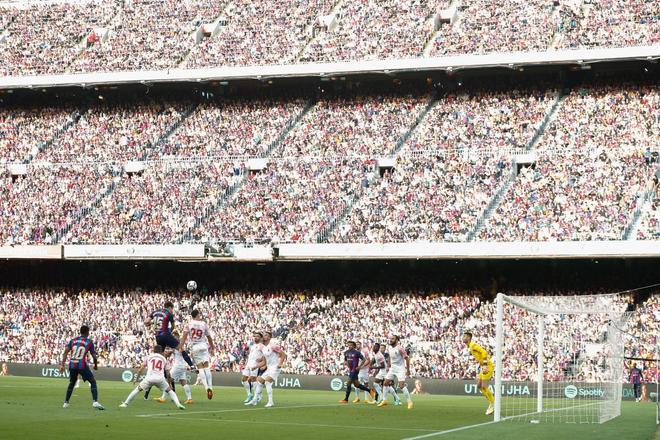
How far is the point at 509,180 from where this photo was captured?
51.7 m

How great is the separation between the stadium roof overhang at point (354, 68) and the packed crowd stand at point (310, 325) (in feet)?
40.1

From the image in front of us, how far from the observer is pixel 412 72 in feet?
188

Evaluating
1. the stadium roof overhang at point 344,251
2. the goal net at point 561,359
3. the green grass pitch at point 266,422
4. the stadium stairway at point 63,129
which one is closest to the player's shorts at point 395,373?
the green grass pitch at point 266,422

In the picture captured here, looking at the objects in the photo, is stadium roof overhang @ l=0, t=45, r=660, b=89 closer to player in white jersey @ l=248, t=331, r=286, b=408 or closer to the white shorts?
player in white jersey @ l=248, t=331, r=286, b=408

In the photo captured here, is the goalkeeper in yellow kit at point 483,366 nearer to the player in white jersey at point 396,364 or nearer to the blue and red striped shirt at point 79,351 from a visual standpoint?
the player in white jersey at point 396,364

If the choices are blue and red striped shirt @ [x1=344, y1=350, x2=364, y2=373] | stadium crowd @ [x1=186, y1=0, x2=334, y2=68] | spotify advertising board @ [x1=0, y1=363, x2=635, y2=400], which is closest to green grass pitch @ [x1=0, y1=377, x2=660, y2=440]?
blue and red striped shirt @ [x1=344, y1=350, x2=364, y2=373]

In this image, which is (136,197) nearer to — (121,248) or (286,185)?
(121,248)

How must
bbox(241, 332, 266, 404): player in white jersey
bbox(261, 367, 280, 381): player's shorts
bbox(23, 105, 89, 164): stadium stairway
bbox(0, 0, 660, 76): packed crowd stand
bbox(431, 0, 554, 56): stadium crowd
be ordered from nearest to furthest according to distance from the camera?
bbox(261, 367, 280, 381): player's shorts
bbox(241, 332, 266, 404): player in white jersey
bbox(431, 0, 554, 56): stadium crowd
bbox(0, 0, 660, 76): packed crowd stand
bbox(23, 105, 89, 164): stadium stairway

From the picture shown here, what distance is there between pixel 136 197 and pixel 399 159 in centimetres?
1400

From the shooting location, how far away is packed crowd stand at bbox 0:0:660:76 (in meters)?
55.5

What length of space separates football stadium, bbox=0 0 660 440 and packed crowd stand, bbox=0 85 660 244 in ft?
0.40

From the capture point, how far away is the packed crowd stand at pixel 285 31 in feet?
182

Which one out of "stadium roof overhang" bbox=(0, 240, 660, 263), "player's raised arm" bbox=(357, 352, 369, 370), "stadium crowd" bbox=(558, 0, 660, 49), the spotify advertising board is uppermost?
"stadium crowd" bbox=(558, 0, 660, 49)

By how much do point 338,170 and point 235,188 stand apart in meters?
5.48
